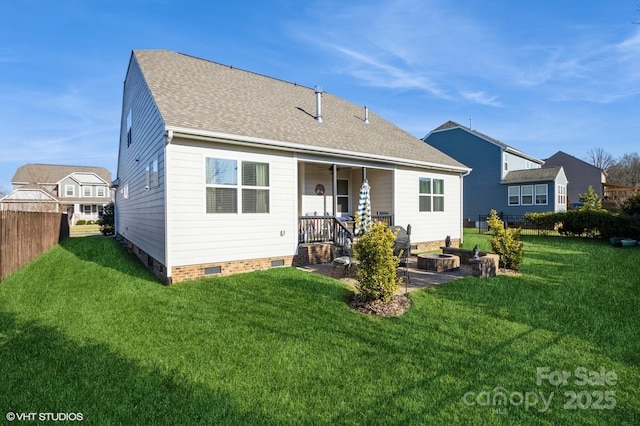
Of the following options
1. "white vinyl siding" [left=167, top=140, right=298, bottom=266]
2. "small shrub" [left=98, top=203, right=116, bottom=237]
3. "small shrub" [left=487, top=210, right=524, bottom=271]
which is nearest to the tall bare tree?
"small shrub" [left=487, top=210, right=524, bottom=271]

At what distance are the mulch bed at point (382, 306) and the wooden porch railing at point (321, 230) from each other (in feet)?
13.0

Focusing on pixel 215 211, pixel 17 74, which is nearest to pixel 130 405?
pixel 215 211

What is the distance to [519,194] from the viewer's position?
25.4 meters

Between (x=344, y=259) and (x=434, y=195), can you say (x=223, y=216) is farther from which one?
(x=434, y=195)

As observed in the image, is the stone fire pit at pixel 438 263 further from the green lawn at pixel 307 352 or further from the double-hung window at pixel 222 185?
the double-hung window at pixel 222 185

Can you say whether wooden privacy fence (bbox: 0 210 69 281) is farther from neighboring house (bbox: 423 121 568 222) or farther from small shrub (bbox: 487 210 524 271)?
neighboring house (bbox: 423 121 568 222)

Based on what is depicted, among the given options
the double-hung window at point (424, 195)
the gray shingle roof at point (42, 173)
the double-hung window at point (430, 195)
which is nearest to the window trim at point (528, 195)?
the double-hung window at point (430, 195)

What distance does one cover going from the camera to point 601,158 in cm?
6159

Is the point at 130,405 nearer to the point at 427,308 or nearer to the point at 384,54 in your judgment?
the point at 427,308

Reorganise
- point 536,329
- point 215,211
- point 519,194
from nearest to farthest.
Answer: point 536,329
point 215,211
point 519,194

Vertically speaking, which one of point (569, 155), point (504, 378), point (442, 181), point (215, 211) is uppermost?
point (569, 155)

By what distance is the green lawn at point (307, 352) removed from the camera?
3.34 m

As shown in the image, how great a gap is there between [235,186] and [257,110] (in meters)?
3.33

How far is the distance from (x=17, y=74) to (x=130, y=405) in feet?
65.2
